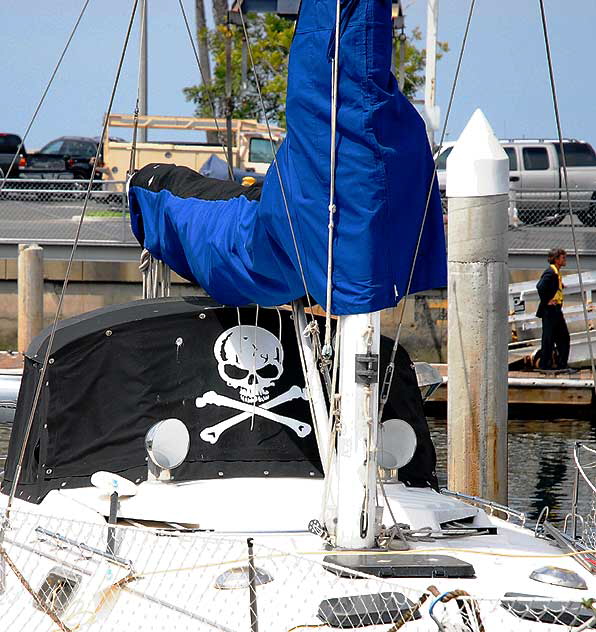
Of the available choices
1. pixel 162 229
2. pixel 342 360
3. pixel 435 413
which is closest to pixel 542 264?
pixel 435 413

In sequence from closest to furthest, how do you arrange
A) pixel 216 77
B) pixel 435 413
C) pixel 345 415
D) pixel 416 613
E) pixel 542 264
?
1. pixel 416 613
2. pixel 345 415
3. pixel 435 413
4. pixel 542 264
5. pixel 216 77

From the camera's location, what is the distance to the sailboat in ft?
17.9

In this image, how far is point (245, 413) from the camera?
7.37m

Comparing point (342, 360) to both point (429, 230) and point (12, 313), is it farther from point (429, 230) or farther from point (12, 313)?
point (12, 313)

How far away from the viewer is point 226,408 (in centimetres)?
736

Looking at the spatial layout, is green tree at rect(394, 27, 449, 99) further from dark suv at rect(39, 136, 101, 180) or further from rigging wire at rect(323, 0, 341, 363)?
rigging wire at rect(323, 0, 341, 363)

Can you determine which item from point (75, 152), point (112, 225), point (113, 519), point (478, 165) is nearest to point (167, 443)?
point (113, 519)

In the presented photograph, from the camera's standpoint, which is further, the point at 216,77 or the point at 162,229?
the point at 216,77

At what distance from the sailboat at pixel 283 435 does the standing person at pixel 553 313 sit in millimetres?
9787

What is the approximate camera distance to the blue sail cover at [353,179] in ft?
19.2

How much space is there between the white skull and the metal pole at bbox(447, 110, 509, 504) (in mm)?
3228

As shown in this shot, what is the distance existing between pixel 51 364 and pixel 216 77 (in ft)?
104

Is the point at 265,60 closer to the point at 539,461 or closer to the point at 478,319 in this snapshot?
the point at 539,461

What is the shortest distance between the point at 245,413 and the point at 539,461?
8.26 meters
